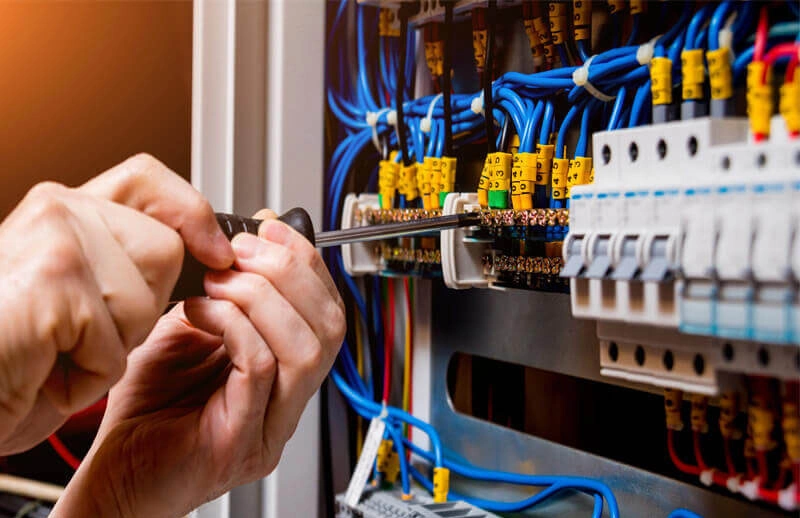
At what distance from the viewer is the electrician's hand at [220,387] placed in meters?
0.74

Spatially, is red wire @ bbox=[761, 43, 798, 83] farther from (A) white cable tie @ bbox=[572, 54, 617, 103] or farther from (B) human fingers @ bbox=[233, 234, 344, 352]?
(B) human fingers @ bbox=[233, 234, 344, 352]

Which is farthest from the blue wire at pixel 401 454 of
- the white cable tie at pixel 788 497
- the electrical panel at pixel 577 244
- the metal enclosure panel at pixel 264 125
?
the white cable tie at pixel 788 497

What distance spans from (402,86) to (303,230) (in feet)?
1.30

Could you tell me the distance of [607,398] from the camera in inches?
37.5

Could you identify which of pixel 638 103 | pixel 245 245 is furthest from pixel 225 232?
pixel 638 103

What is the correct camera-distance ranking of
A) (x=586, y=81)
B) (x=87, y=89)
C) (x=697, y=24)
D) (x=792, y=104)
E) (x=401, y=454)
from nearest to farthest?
1. (x=792, y=104)
2. (x=697, y=24)
3. (x=586, y=81)
4. (x=401, y=454)
5. (x=87, y=89)

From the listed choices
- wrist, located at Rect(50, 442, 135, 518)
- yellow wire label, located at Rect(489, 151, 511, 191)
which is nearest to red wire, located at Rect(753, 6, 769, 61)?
yellow wire label, located at Rect(489, 151, 511, 191)

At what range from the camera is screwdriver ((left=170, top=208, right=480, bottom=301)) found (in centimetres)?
77

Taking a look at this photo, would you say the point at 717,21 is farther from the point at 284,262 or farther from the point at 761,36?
the point at 284,262

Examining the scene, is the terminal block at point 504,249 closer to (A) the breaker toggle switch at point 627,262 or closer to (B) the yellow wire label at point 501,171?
(B) the yellow wire label at point 501,171

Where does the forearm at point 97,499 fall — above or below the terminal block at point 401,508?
above

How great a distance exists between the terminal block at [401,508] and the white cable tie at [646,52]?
2.05ft

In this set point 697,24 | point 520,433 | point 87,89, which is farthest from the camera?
point 87,89

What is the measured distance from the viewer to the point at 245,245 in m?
0.75
